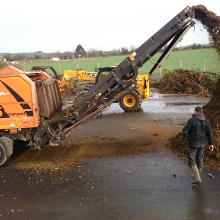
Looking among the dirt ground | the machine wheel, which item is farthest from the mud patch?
the machine wheel

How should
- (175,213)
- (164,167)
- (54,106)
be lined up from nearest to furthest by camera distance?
(175,213) → (164,167) → (54,106)

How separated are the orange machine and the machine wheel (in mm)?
7029

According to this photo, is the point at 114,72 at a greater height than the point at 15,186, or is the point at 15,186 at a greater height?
the point at 114,72

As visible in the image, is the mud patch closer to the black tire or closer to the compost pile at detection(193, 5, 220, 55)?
the black tire

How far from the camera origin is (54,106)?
859 centimetres

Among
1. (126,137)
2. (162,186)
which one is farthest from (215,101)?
(162,186)

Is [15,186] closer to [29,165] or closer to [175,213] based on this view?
[29,165]

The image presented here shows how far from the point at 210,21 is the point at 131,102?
713 cm

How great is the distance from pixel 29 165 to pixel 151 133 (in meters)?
4.43

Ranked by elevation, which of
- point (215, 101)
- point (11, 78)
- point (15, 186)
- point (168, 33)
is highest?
point (168, 33)

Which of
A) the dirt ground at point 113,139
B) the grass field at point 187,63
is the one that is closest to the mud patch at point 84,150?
the dirt ground at point 113,139

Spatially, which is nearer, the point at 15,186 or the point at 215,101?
the point at 15,186

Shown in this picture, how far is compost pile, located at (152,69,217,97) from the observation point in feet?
67.4

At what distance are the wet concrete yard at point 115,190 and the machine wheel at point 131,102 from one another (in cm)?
557
